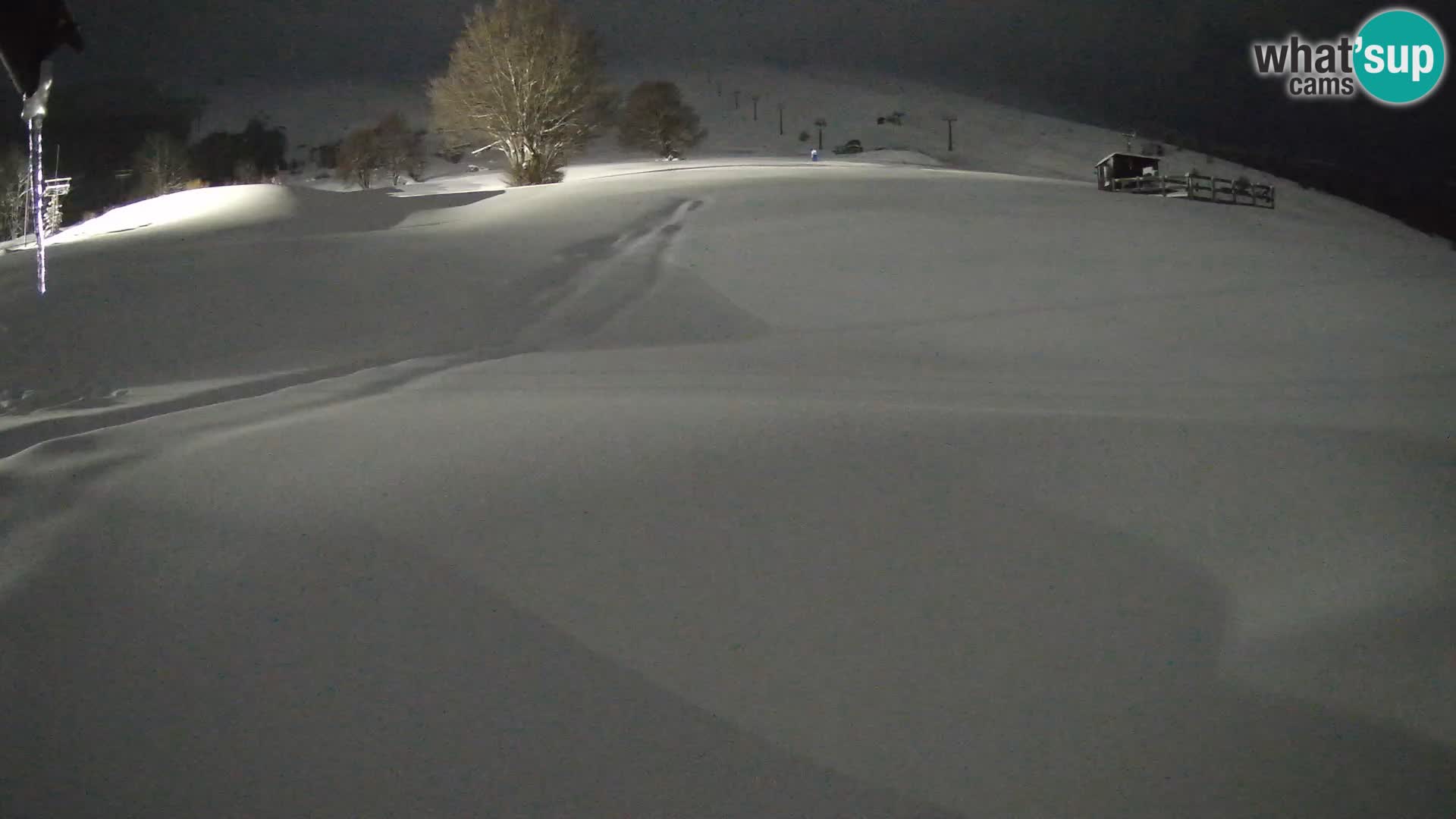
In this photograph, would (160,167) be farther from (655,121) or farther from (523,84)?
(523,84)

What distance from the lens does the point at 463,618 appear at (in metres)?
4.80

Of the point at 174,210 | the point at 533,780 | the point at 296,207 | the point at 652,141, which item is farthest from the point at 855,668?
the point at 652,141

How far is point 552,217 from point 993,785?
16477mm

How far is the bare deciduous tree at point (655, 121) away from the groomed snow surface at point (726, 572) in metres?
42.3

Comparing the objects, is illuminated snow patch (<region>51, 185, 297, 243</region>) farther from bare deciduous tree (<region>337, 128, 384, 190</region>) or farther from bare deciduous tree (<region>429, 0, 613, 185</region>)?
bare deciduous tree (<region>337, 128, 384, 190</region>)

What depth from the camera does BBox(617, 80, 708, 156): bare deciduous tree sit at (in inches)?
2015

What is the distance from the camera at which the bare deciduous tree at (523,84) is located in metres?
32.9

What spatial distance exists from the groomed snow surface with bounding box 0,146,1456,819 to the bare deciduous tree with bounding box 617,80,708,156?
139 ft

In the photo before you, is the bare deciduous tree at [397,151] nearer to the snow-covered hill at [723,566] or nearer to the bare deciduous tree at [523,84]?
the bare deciduous tree at [523,84]

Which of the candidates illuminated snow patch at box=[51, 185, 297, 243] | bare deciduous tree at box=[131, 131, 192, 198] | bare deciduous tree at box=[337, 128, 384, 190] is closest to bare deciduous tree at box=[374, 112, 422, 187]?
bare deciduous tree at box=[337, 128, 384, 190]

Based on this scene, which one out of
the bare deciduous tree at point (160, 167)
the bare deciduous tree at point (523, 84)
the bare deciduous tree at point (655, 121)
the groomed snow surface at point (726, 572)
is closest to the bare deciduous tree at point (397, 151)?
the bare deciduous tree at point (160, 167)

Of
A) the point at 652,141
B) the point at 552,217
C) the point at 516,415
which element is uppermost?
the point at 652,141

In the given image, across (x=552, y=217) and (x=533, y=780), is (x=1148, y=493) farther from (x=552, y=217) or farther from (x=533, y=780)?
(x=552, y=217)

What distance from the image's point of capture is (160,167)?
53031 mm
